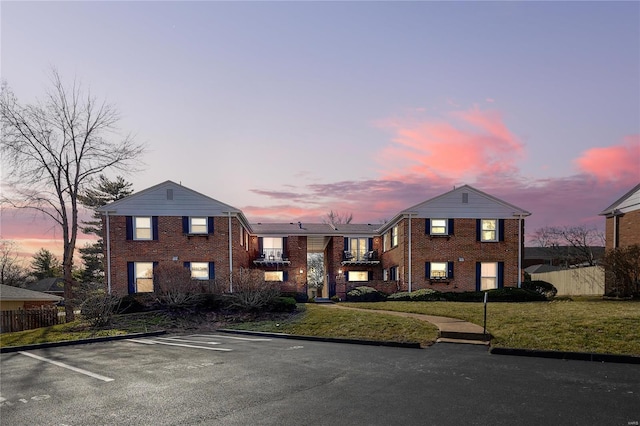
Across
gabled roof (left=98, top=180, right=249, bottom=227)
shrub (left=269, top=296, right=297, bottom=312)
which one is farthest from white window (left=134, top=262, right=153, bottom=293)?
shrub (left=269, top=296, right=297, bottom=312)

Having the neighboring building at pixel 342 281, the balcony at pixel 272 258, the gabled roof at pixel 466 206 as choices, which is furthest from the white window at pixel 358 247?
the gabled roof at pixel 466 206

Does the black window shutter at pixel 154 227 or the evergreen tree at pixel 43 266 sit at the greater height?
the black window shutter at pixel 154 227

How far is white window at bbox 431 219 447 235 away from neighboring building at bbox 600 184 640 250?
939 cm

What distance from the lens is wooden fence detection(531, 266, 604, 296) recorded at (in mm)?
24125

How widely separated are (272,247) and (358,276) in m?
7.12

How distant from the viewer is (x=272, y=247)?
29.9 metres

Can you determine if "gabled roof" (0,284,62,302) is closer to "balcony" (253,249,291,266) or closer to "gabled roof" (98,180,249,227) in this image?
"gabled roof" (98,180,249,227)

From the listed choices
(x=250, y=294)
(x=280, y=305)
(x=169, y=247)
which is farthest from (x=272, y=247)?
(x=280, y=305)

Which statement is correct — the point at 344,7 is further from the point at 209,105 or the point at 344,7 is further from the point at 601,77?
the point at 601,77

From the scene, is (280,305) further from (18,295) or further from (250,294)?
(18,295)

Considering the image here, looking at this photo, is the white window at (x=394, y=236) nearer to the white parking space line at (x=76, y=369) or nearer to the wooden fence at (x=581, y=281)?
the wooden fence at (x=581, y=281)

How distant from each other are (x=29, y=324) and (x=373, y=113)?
59.5ft

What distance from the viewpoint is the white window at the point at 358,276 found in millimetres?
30409

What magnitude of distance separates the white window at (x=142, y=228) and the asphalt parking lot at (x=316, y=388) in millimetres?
14160
